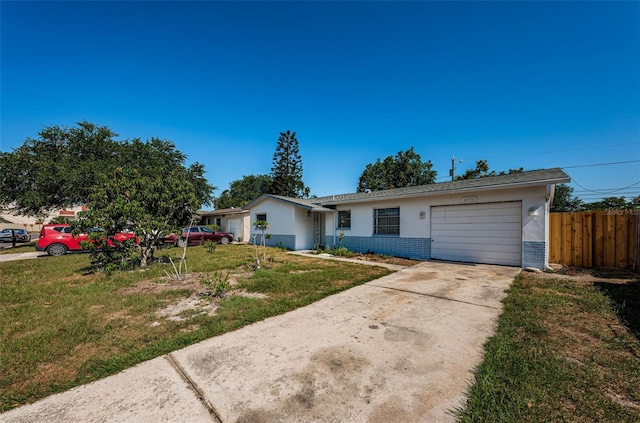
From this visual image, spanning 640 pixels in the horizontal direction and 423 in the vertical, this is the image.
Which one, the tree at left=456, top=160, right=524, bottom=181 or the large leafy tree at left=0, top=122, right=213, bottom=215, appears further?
the tree at left=456, top=160, right=524, bottom=181

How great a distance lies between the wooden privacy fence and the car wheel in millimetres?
21500

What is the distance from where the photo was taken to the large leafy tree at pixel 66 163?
52.4 feet

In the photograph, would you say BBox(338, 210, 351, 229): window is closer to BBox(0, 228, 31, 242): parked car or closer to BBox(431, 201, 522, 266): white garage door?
BBox(431, 201, 522, 266): white garage door

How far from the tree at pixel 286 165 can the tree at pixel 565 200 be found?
31.5 metres

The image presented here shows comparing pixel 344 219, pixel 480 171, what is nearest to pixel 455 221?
pixel 344 219

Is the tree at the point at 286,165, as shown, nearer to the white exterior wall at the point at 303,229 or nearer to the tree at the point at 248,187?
the tree at the point at 248,187

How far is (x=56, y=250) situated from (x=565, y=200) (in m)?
44.7

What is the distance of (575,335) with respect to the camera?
330 cm

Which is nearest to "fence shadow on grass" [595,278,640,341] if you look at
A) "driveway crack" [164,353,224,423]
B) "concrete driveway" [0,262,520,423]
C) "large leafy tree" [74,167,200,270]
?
"concrete driveway" [0,262,520,423]

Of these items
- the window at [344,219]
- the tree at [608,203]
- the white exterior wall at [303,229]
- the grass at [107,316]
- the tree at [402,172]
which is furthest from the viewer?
the tree at [402,172]

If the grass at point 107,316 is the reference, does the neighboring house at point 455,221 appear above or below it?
above

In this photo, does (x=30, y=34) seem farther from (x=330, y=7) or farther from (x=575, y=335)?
(x=575, y=335)

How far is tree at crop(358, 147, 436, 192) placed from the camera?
30.8m

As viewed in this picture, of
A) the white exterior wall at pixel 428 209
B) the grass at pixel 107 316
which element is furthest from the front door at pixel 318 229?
the grass at pixel 107 316
